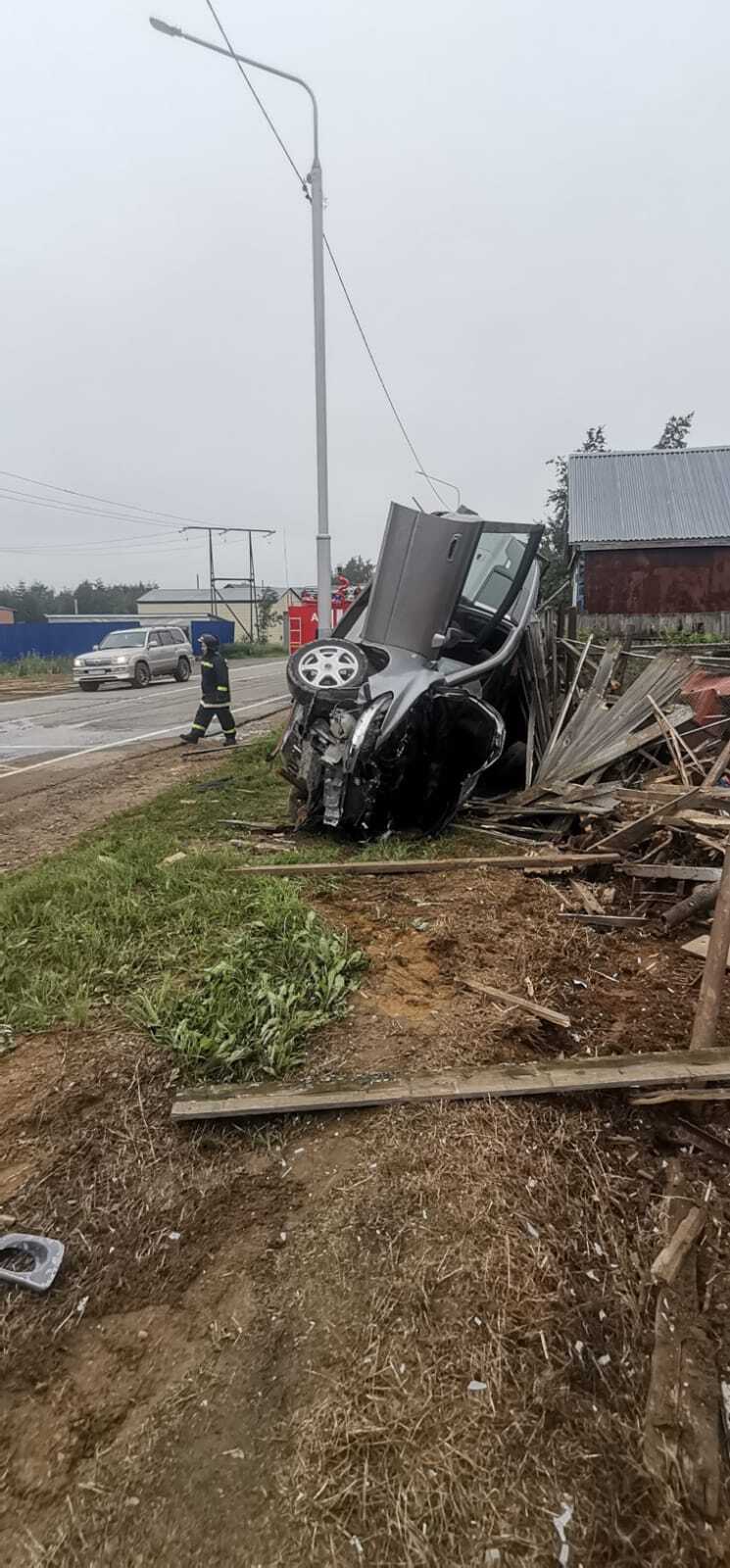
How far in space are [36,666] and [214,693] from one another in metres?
23.5

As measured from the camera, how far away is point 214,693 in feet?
35.8

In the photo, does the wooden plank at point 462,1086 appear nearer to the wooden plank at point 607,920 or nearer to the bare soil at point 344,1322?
the bare soil at point 344,1322

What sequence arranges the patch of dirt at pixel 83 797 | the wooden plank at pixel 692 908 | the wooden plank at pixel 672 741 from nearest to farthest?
the wooden plank at pixel 692 908
the wooden plank at pixel 672 741
the patch of dirt at pixel 83 797

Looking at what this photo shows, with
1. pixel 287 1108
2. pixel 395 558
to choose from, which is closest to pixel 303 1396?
pixel 287 1108

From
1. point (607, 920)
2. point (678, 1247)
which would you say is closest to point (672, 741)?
point (607, 920)

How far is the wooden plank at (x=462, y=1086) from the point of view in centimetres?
253

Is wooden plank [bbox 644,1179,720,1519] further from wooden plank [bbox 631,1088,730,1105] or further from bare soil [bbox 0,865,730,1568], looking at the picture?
wooden plank [bbox 631,1088,730,1105]

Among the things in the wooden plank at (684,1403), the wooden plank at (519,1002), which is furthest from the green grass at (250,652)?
the wooden plank at (684,1403)

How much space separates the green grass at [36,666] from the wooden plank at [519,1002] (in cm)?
2976

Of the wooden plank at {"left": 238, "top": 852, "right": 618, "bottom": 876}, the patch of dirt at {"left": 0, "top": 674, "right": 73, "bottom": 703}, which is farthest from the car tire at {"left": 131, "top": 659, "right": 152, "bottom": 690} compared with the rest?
the wooden plank at {"left": 238, "top": 852, "right": 618, "bottom": 876}

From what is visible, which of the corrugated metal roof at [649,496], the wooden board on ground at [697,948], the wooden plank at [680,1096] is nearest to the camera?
the wooden plank at [680,1096]

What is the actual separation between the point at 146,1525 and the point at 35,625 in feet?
132

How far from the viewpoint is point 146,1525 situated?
145 cm

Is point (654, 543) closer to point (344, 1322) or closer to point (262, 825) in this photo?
point (262, 825)
